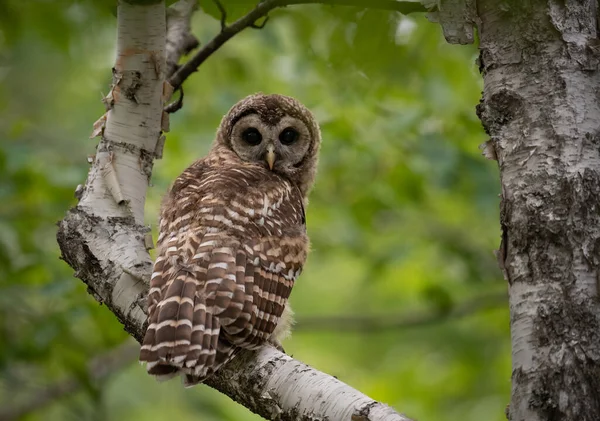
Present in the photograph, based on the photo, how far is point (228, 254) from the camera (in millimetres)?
3377

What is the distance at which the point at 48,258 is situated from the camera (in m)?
5.46

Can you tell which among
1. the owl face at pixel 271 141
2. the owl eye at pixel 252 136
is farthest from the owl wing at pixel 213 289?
the owl eye at pixel 252 136

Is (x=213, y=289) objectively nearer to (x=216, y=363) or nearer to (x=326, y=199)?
(x=216, y=363)

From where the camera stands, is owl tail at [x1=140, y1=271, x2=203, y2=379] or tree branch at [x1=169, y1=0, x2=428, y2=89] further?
owl tail at [x1=140, y1=271, x2=203, y2=379]

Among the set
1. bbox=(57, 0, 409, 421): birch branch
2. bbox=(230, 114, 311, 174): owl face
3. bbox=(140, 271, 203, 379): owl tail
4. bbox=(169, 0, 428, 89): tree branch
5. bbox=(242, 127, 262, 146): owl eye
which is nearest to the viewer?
bbox=(169, 0, 428, 89): tree branch

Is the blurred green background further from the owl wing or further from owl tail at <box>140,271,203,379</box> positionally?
owl tail at <box>140,271,203,379</box>

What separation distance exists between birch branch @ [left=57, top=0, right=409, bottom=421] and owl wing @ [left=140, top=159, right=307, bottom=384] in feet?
0.34

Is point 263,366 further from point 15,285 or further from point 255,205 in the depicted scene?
point 15,285

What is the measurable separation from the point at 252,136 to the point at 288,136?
25 cm

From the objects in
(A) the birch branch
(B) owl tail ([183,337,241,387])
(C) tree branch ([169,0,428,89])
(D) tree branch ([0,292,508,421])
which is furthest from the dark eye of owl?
(B) owl tail ([183,337,241,387])

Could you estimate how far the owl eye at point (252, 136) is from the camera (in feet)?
16.3

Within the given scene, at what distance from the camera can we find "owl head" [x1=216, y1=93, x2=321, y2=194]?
4883mm

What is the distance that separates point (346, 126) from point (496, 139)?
2.89 metres

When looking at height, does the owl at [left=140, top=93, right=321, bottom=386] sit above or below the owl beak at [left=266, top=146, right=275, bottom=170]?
below
